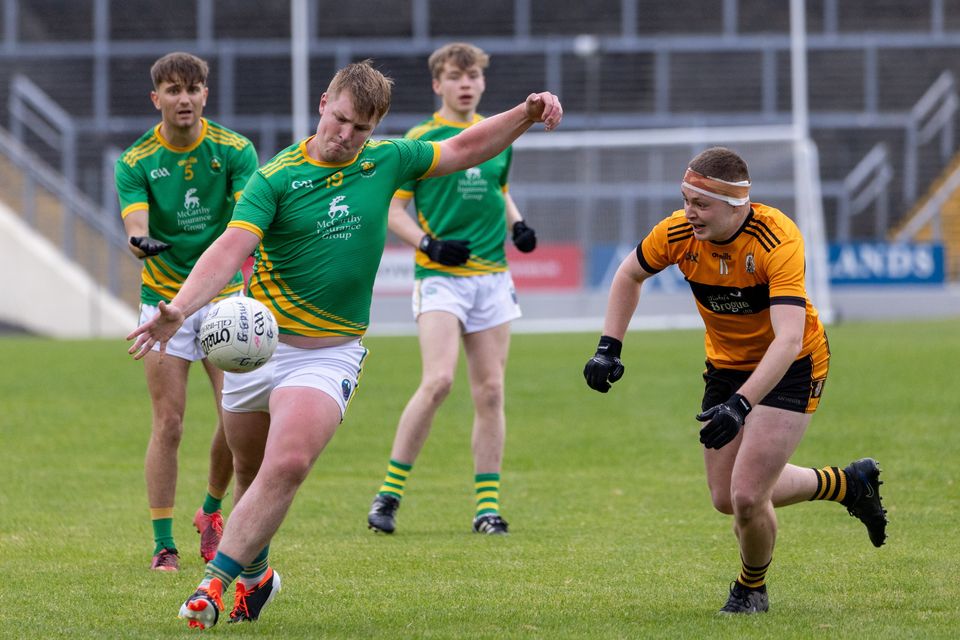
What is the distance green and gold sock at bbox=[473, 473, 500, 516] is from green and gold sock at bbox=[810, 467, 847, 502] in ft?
7.14

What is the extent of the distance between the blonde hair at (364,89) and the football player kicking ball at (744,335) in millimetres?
1131

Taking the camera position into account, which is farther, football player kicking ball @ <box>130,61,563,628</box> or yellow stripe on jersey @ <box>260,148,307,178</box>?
yellow stripe on jersey @ <box>260,148,307,178</box>

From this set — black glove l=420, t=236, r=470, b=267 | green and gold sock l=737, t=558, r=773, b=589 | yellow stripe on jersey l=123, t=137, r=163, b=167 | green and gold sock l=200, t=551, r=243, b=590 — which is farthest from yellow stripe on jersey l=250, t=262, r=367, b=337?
black glove l=420, t=236, r=470, b=267

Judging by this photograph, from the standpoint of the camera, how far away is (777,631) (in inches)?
201

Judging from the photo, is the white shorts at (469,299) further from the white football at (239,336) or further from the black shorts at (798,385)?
the white football at (239,336)

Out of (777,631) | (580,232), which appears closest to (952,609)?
(777,631)

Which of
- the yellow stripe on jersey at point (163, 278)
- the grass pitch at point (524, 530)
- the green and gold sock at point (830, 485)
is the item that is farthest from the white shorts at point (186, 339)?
the green and gold sock at point (830, 485)

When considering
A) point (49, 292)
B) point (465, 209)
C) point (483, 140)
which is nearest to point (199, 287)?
point (483, 140)

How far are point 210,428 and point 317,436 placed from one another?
7471mm

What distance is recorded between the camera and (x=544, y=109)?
5473mm

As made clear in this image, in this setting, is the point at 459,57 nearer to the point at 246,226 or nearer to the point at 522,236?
the point at 522,236

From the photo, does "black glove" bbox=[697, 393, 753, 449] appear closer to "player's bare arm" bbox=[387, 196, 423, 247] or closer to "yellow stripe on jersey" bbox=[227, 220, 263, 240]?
"yellow stripe on jersey" bbox=[227, 220, 263, 240]

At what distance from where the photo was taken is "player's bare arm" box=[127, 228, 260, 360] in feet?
15.5

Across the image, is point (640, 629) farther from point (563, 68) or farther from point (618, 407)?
point (563, 68)
